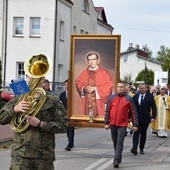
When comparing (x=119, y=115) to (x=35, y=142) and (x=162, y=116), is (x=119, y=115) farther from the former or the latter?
(x=162, y=116)

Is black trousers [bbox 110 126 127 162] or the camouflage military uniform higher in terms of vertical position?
the camouflage military uniform

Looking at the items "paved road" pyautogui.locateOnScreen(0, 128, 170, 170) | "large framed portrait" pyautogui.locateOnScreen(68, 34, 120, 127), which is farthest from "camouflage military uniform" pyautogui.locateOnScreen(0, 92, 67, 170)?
"large framed portrait" pyautogui.locateOnScreen(68, 34, 120, 127)

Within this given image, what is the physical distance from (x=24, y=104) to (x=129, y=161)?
6.80 meters

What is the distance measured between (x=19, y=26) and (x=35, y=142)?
32.7 metres

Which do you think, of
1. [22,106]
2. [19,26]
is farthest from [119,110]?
[19,26]

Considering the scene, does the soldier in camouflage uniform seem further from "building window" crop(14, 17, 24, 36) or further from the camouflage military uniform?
"building window" crop(14, 17, 24, 36)

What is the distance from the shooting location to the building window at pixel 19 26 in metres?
37.5

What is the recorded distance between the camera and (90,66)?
12211 millimetres

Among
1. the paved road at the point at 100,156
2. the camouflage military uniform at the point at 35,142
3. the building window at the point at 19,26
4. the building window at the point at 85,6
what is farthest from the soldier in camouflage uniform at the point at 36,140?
the building window at the point at 85,6

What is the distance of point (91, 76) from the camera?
12203mm

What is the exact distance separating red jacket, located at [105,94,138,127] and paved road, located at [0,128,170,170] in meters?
0.96

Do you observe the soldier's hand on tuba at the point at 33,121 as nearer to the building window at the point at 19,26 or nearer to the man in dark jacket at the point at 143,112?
the man in dark jacket at the point at 143,112

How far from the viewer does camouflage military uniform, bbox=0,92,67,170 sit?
550cm

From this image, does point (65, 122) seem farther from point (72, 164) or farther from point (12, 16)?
point (12, 16)
